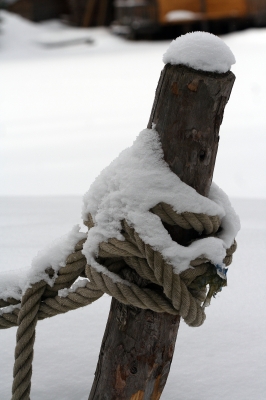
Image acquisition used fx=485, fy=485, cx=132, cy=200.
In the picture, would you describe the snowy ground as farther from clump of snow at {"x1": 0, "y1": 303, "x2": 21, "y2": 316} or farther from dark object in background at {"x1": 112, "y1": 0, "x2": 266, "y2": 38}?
dark object in background at {"x1": 112, "y1": 0, "x2": 266, "y2": 38}

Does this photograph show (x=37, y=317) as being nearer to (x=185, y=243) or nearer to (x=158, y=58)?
(x=185, y=243)

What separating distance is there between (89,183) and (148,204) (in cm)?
206

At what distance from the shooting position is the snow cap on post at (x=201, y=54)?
898 mm

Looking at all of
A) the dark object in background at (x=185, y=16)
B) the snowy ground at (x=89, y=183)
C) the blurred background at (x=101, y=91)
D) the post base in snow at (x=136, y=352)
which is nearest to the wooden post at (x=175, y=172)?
the post base in snow at (x=136, y=352)

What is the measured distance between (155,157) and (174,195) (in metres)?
0.09

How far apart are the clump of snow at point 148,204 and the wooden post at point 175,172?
0.11ft

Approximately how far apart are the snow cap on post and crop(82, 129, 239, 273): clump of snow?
149 mm

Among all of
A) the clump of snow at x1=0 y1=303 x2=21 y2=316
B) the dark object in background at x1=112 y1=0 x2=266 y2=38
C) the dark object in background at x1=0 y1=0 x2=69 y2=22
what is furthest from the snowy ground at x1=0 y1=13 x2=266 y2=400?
the dark object in background at x1=0 y1=0 x2=69 y2=22

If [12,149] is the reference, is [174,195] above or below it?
above

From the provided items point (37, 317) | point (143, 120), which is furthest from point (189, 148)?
point (143, 120)

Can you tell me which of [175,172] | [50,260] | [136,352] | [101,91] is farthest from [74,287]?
[101,91]

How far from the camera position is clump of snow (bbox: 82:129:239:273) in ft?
2.99

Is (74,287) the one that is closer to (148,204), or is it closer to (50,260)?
(50,260)

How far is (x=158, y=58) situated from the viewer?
7727mm
